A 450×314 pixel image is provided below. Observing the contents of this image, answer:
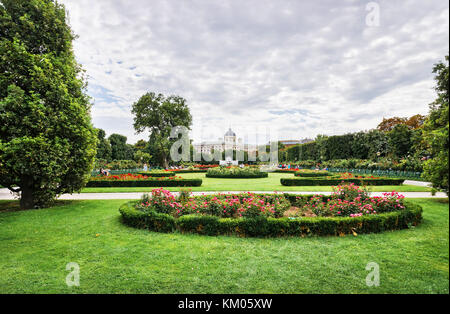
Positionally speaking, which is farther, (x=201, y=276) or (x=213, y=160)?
(x=213, y=160)

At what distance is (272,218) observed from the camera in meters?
5.03

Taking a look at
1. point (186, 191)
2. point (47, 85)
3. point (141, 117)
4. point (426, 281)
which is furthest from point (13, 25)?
point (141, 117)

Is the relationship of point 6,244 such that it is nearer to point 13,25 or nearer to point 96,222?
point 96,222

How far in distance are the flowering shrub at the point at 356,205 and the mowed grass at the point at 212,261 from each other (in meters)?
0.82

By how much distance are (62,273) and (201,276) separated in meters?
2.02

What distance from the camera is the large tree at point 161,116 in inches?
1331

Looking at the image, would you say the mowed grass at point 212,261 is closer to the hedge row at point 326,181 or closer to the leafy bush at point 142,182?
the leafy bush at point 142,182

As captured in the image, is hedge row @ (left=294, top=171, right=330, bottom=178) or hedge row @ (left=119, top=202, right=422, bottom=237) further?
hedge row @ (left=294, top=171, right=330, bottom=178)

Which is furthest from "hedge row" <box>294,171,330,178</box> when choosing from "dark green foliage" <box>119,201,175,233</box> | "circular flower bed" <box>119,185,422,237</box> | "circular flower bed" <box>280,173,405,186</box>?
"dark green foliage" <box>119,201,175,233</box>

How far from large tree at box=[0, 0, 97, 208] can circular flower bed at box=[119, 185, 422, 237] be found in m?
3.01

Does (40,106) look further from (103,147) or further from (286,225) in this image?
(103,147)

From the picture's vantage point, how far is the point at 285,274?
3.15 metres

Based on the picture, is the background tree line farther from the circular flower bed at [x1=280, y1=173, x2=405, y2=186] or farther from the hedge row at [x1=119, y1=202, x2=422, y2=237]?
the hedge row at [x1=119, y1=202, x2=422, y2=237]

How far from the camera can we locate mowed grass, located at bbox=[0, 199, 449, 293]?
2.84 metres
